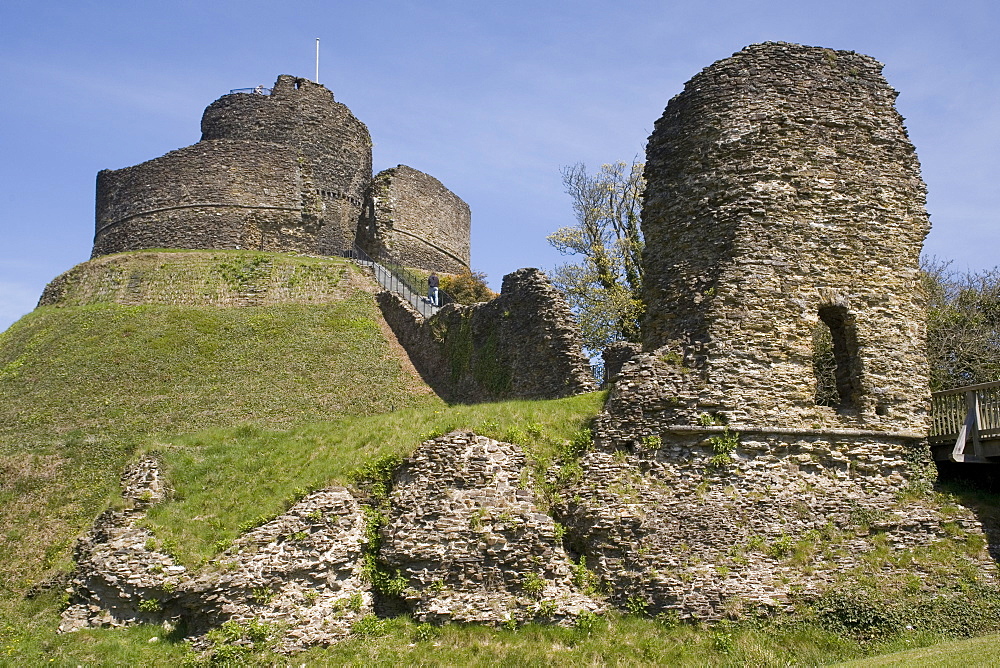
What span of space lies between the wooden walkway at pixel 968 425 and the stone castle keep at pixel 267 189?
1035 inches

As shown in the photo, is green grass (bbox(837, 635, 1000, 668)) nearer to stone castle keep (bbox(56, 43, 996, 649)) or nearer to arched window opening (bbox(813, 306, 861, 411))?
stone castle keep (bbox(56, 43, 996, 649))

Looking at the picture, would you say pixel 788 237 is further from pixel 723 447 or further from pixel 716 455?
pixel 716 455

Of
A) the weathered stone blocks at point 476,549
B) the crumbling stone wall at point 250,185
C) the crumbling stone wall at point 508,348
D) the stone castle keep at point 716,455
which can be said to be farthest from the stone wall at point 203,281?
the weathered stone blocks at point 476,549

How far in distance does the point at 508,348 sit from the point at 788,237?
28.0 feet

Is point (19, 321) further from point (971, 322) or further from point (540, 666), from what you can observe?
point (971, 322)

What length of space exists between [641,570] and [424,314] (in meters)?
17.9

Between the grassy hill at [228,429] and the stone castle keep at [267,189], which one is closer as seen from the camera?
the grassy hill at [228,429]

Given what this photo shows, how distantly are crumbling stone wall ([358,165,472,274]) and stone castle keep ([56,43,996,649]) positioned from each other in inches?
972

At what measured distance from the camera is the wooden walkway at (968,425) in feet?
44.4

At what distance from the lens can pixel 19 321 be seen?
99.0ft

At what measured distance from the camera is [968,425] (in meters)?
13.7

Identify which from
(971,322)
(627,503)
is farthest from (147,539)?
(971,322)

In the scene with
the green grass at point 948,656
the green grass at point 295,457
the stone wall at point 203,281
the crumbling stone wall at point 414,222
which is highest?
the crumbling stone wall at point 414,222

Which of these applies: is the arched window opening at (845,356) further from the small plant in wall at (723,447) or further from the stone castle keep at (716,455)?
the small plant in wall at (723,447)
